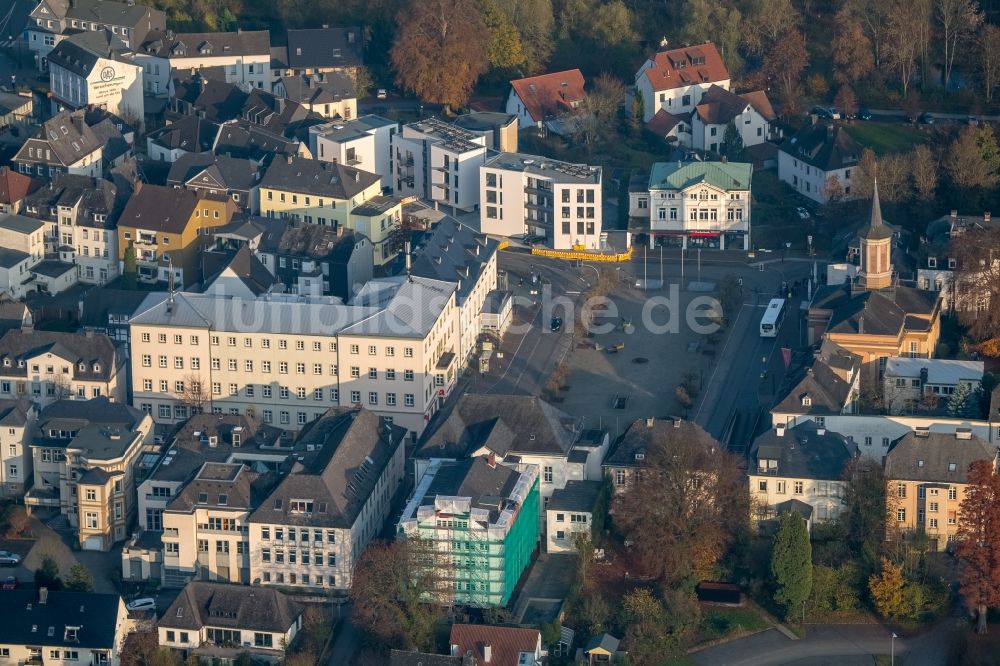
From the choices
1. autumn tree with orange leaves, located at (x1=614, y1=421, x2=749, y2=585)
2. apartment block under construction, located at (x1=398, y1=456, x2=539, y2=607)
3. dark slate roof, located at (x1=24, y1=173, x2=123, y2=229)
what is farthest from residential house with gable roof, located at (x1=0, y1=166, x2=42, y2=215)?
autumn tree with orange leaves, located at (x1=614, y1=421, x2=749, y2=585)

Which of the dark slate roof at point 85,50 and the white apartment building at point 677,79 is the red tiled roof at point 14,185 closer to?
the dark slate roof at point 85,50

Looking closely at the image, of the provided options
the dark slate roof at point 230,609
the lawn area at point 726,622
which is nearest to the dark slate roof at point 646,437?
the lawn area at point 726,622

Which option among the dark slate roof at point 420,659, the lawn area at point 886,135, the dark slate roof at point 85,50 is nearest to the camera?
the dark slate roof at point 420,659

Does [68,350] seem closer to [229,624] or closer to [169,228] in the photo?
[169,228]

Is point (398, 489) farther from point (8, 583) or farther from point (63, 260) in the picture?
point (63, 260)

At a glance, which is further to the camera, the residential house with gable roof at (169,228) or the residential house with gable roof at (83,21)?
the residential house with gable roof at (83,21)

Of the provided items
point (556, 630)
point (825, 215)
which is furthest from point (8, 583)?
point (825, 215)
